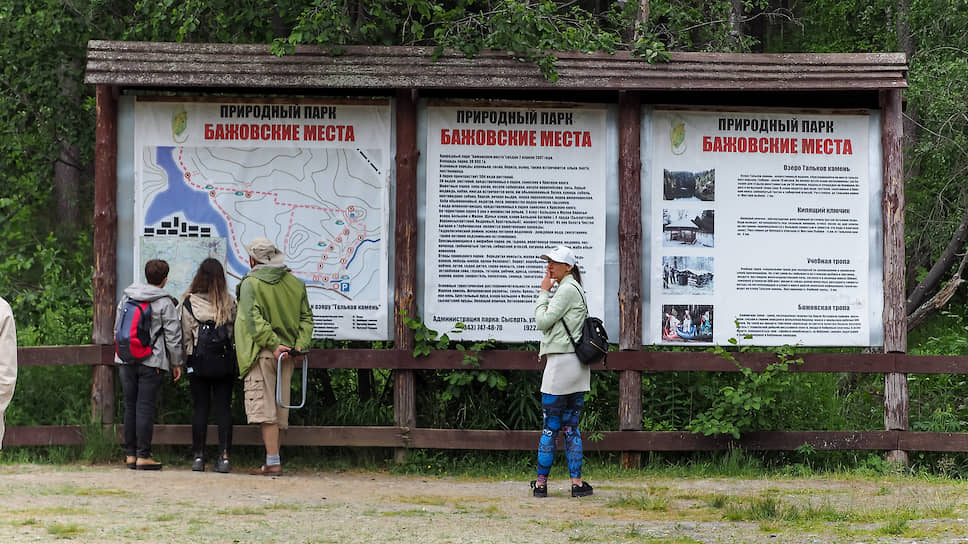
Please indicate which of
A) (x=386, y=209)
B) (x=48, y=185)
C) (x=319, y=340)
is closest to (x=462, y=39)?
(x=386, y=209)

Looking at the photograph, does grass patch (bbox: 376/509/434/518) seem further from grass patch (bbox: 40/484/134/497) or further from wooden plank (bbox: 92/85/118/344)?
wooden plank (bbox: 92/85/118/344)

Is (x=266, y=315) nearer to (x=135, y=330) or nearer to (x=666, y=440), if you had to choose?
(x=135, y=330)

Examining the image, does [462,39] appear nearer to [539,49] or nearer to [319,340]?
[539,49]

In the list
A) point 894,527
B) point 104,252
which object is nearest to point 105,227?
point 104,252

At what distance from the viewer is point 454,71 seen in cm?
994

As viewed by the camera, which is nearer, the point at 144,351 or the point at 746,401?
the point at 144,351

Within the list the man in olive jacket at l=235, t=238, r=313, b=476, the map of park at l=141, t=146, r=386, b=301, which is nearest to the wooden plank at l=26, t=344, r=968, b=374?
the man in olive jacket at l=235, t=238, r=313, b=476

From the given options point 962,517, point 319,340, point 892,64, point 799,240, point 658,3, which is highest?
point 658,3

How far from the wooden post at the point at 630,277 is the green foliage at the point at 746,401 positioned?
579 millimetres

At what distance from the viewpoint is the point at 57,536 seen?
6539 millimetres

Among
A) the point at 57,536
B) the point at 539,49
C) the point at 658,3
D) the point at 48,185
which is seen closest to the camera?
the point at 57,536

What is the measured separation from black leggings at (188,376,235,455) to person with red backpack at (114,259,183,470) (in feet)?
0.75

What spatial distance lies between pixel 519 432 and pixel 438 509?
2193 millimetres

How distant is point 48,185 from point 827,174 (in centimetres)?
1044
